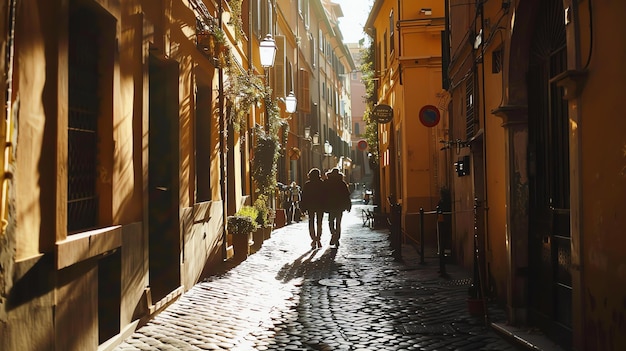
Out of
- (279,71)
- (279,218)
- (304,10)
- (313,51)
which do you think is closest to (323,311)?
(279,218)

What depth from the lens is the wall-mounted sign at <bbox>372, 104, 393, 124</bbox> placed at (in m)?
20.1

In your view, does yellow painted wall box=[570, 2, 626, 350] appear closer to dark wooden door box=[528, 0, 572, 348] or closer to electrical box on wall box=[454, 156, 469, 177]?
dark wooden door box=[528, 0, 572, 348]

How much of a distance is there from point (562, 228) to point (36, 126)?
442 centimetres

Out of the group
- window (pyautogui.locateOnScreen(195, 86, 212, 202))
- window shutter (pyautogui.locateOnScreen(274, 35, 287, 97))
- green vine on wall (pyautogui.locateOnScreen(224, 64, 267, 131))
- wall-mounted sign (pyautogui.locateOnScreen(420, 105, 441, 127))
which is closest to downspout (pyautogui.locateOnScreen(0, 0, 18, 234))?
window (pyautogui.locateOnScreen(195, 86, 212, 202))

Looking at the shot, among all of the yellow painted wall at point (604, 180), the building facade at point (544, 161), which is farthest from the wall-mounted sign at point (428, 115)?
the yellow painted wall at point (604, 180)

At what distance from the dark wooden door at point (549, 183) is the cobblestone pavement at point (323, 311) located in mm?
577

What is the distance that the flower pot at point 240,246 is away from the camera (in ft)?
44.4

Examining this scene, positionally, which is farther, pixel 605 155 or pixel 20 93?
pixel 605 155

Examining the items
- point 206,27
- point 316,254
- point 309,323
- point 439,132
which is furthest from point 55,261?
point 439,132

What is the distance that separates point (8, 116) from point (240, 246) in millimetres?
9446

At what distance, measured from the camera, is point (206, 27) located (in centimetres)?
1145

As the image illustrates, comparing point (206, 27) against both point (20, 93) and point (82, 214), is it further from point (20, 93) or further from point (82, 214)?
point (20, 93)

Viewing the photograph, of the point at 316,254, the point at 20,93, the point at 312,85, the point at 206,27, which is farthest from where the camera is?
the point at 312,85

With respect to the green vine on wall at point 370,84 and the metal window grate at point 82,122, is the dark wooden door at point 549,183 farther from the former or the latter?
the green vine on wall at point 370,84
